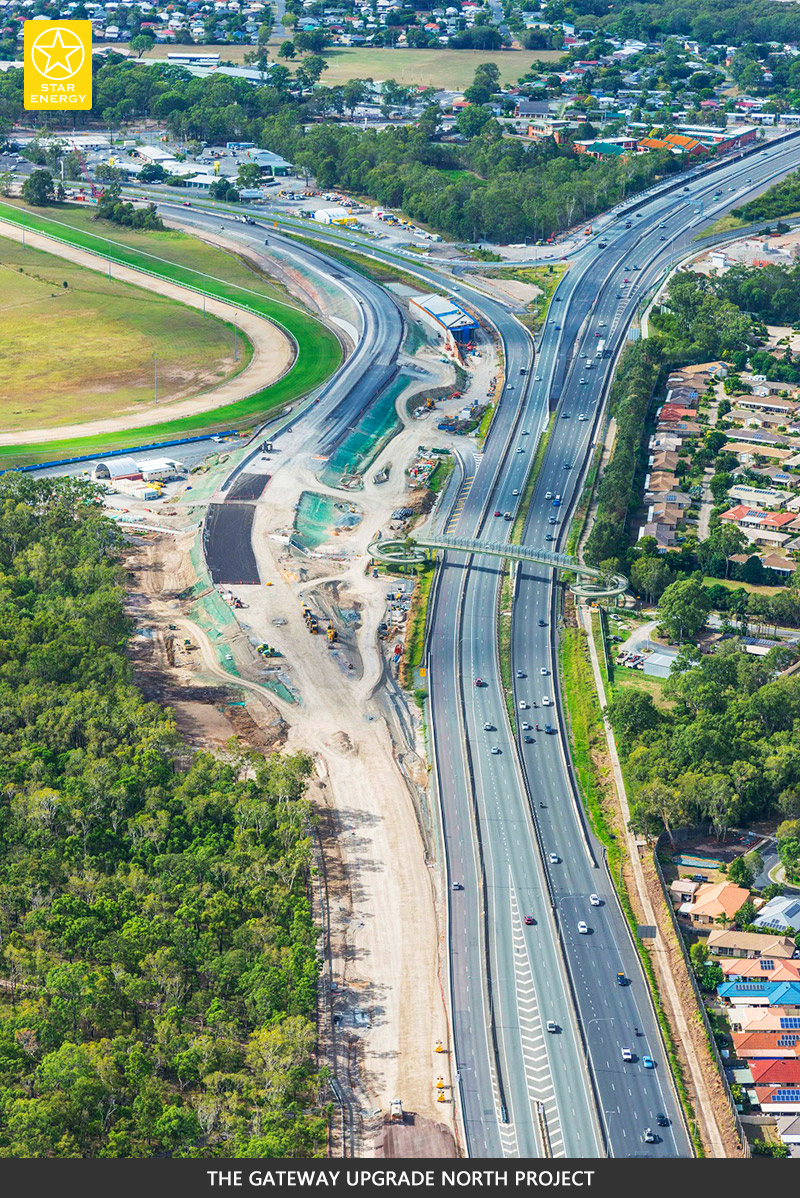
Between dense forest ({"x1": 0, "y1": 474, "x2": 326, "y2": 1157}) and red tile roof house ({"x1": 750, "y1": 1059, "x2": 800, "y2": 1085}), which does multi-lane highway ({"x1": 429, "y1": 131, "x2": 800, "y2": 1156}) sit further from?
dense forest ({"x1": 0, "y1": 474, "x2": 326, "y2": 1157})

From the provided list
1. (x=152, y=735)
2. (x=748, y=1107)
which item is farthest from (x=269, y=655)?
(x=748, y=1107)

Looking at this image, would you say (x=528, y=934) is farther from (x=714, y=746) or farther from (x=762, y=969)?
(x=714, y=746)

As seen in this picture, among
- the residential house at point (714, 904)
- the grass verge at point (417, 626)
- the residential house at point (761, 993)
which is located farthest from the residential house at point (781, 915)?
the grass verge at point (417, 626)

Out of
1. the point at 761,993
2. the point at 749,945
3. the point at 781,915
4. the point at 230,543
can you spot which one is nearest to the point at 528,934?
the point at 749,945

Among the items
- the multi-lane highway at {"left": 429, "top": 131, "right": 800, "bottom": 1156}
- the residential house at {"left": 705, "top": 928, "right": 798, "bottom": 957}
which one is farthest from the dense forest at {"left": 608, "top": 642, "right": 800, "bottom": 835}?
the residential house at {"left": 705, "top": 928, "right": 798, "bottom": 957}

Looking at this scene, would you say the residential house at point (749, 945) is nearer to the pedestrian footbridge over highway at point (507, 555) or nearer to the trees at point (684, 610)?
the trees at point (684, 610)

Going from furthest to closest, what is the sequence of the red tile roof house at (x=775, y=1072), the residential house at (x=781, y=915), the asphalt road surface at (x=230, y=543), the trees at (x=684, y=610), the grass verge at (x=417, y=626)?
the asphalt road surface at (x=230, y=543) → the trees at (x=684, y=610) → the grass verge at (x=417, y=626) → the residential house at (x=781, y=915) → the red tile roof house at (x=775, y=1072)

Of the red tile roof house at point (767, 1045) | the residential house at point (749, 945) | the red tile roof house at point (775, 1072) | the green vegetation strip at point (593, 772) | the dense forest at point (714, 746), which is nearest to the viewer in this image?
the red tile roof house at point (775, 1072)
